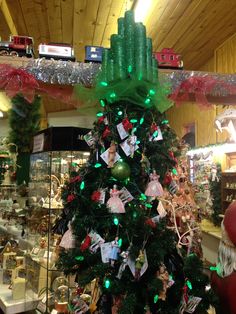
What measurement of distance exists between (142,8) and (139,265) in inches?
116

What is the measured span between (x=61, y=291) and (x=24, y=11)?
9.84 ft

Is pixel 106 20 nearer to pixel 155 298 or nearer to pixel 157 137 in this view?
pixel 157 137

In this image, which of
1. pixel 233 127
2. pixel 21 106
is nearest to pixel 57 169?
pixel 21 106

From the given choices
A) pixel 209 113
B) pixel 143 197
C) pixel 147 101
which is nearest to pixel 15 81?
pixel 147 101

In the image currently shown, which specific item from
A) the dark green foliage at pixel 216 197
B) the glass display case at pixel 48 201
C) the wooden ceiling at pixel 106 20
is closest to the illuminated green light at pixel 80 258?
the glass display case at pixel 48 201

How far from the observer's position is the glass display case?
9.27 ft

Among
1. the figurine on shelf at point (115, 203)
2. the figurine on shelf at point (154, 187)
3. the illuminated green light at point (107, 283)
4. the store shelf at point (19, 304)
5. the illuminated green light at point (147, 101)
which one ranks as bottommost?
the store shelf at point (19, 304)

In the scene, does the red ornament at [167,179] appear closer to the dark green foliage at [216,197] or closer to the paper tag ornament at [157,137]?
the paper tag ornament at [157,137]

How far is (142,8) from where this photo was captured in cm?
366

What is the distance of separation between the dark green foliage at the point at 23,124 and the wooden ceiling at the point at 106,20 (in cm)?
91

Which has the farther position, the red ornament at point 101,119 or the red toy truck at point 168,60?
the red toy truck at point 168,60

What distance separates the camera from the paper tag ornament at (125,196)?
1.78m

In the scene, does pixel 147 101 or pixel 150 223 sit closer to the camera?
pixel 150 223

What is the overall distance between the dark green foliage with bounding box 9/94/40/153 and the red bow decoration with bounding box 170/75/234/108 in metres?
2.36
